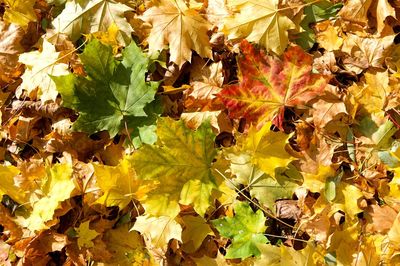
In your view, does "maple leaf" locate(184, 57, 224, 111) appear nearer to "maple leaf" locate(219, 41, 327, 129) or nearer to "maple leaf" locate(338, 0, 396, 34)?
"maple leaf" locate(219, 41, 327, 129)

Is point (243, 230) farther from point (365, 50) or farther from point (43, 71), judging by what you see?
point (43, 71)

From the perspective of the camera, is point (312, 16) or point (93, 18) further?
point (93, 18)

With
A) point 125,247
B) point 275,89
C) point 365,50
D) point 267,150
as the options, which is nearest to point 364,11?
point 365,50

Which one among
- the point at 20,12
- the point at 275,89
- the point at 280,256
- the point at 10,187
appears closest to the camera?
the point at 280,256

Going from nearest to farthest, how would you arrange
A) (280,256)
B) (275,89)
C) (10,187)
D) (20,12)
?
(280,256) → (275,89) → (10,187) → (20,12)

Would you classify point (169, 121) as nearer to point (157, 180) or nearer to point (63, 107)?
point (157, 180)

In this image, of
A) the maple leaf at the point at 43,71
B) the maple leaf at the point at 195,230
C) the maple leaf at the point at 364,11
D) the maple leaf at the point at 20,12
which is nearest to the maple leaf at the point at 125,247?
the maple leaf at the point at 195,230

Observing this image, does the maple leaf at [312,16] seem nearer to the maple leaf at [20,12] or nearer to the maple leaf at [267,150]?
the maple leaf at [267,150]

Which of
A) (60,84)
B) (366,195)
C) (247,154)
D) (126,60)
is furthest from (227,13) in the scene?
(366,195)
